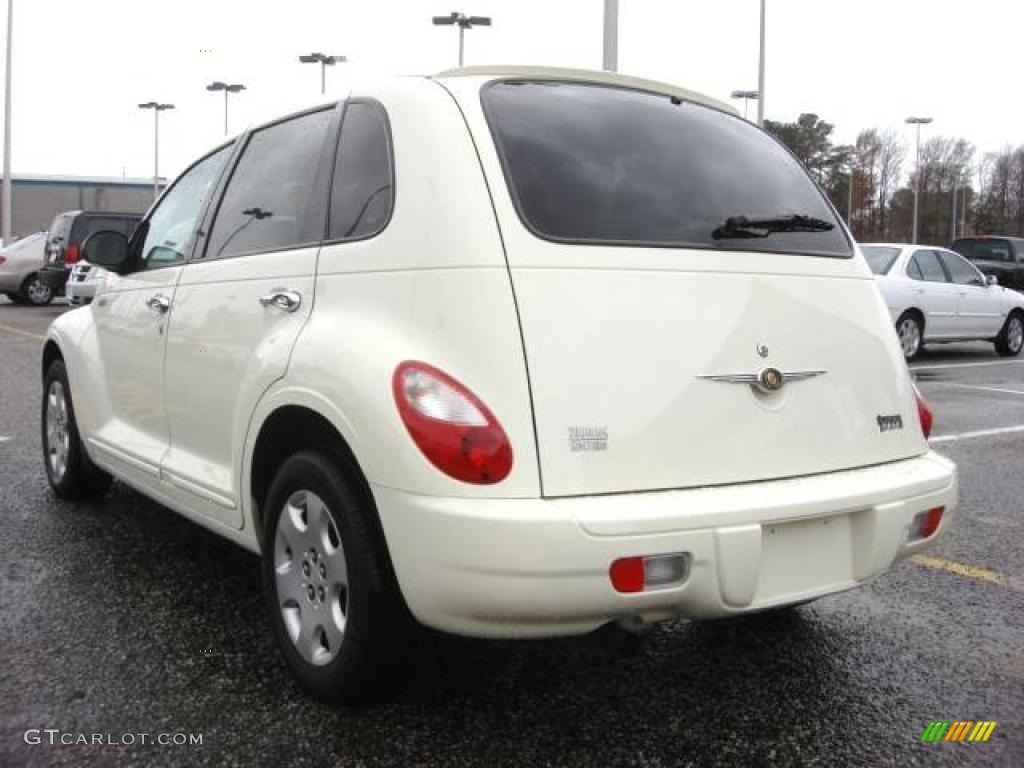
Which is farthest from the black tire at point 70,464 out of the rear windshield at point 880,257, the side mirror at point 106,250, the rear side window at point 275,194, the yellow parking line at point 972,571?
the rear windshield at point 880,257

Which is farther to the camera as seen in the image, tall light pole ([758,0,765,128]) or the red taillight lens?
tall light pole ([758,0,765,128])

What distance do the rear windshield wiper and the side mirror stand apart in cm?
261

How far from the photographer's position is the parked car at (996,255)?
2411cm

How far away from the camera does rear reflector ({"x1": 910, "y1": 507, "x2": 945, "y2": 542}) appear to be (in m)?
2.72

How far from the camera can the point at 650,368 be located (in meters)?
2.42

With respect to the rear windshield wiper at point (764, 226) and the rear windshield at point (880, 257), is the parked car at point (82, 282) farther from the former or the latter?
the rear windshield wiper at point (764, 226)

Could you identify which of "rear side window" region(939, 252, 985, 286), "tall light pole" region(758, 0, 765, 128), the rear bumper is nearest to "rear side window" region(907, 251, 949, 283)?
"rear side window" region(939, 252, 985, 286)

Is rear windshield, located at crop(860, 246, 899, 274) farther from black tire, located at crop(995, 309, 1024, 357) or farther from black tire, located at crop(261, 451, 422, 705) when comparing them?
black tire, located at crop(261, 451, 422, 705)

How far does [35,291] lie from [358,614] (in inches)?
752

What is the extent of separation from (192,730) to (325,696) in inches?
13.4

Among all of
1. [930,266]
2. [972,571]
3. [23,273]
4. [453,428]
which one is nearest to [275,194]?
[453,428]

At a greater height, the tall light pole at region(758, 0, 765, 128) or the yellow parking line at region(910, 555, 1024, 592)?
the tall light pole at region(758, 0, 765, 128)

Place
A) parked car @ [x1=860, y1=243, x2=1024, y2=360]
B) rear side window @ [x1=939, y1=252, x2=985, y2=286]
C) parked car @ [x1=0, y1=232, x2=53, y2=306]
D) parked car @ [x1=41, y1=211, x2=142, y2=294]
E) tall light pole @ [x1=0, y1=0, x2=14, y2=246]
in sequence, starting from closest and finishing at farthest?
parked car @ [x1=860, y1=243, x2=1024, y2=360]
rear side window @ [x1=939, y1=252, x2=985, y2=286]
parked car @ [x1=41, y1=211, x2=142, y2=294]
parked car @ [x1=0, y1=232, x2=53, y2=306]
tall light pole @ [x1=0, y1=0, x2=14, y2=246]

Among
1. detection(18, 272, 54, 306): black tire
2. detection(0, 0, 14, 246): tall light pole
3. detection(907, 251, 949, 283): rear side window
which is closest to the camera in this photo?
detection(907, 251, 949, 283): rear side window
